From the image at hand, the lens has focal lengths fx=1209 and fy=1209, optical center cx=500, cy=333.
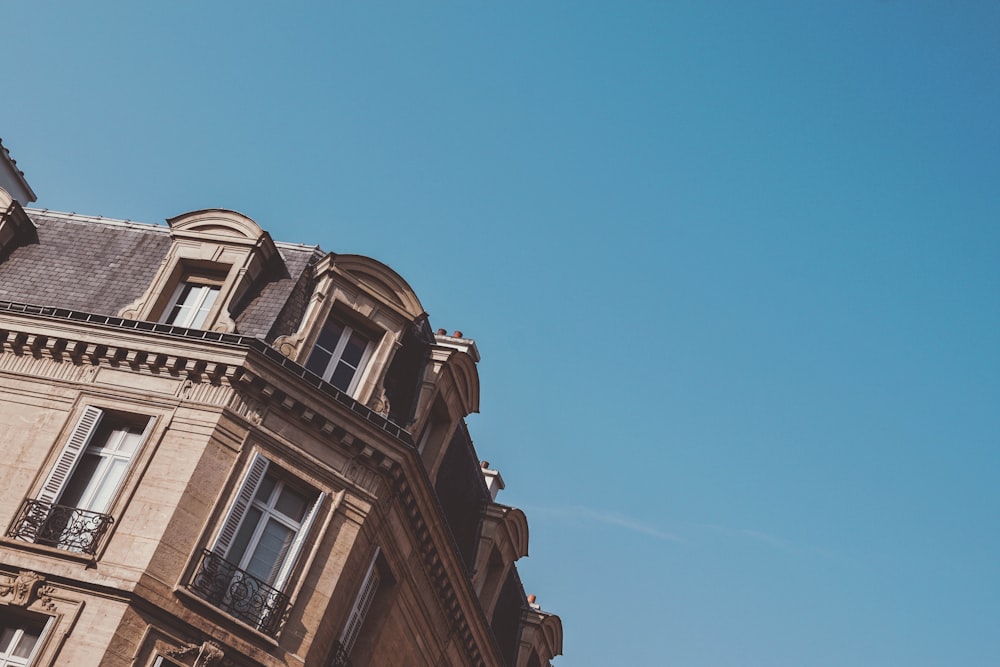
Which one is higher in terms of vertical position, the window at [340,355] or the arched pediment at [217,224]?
the arched pediment at [217,224]

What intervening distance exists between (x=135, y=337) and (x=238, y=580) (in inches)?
166

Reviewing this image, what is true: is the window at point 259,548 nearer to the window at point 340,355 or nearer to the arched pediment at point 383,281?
the window at point 340,355

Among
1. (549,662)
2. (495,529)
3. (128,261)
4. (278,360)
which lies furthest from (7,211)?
(549,662)

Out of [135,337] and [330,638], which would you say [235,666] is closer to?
[330,638]

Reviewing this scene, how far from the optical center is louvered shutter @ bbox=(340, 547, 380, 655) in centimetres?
1902

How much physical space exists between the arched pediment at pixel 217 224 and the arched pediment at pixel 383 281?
1589 mm

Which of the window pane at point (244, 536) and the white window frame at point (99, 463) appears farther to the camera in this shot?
the window pane at point (244, 536)

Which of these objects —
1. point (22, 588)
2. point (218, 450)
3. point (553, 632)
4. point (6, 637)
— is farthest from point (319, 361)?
point (553, 632)

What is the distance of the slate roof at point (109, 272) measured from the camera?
19812mm

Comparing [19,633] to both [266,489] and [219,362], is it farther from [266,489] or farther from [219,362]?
[219,362]

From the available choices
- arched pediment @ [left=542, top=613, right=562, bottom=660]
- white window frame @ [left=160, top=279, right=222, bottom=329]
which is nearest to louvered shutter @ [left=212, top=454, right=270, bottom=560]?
white window frame @ [left=160, top=279, right=222, bottom=329]

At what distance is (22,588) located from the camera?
53.8ft

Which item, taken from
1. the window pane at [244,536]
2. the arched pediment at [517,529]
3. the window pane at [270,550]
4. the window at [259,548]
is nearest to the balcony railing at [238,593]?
the window at [259,548]

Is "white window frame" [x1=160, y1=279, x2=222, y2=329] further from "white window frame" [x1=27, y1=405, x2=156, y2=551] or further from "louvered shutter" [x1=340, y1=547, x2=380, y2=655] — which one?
"louvered shutter" [x1=340, y1=547, x2=380, y2=655]
